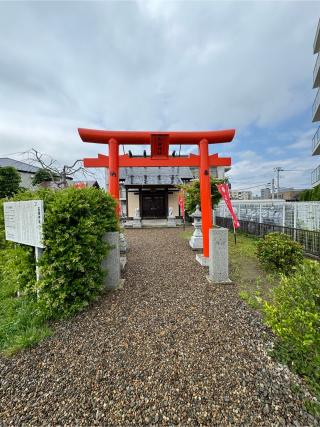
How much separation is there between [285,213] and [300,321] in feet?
26.1

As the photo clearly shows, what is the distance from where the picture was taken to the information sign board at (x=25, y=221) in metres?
2.94

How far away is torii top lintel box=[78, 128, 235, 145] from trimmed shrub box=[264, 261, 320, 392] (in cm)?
426

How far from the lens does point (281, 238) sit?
515cm

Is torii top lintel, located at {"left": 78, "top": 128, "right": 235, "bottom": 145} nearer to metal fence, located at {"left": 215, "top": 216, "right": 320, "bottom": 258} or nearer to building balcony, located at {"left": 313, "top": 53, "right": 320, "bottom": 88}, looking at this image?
metal fence, located at {"left": 215, "top": 216, "right": 320, "bottom": 258}

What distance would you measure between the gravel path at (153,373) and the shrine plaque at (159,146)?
409 centimetres

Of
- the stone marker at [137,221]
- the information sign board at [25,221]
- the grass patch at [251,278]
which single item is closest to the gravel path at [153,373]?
the grass patch at [251,278]

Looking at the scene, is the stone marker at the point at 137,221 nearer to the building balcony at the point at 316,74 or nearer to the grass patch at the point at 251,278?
the grass patch at the point at 251,278

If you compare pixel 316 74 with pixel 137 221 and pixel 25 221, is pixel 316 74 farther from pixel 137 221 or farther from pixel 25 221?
pixel 25 221

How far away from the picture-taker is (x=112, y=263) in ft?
12.8

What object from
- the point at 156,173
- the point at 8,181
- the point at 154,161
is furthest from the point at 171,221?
the point at 8,181

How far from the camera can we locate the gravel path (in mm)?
1612

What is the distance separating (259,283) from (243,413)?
120 inches

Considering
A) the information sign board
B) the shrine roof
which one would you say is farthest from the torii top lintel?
the shrine roof

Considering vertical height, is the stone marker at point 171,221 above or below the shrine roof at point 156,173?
below
